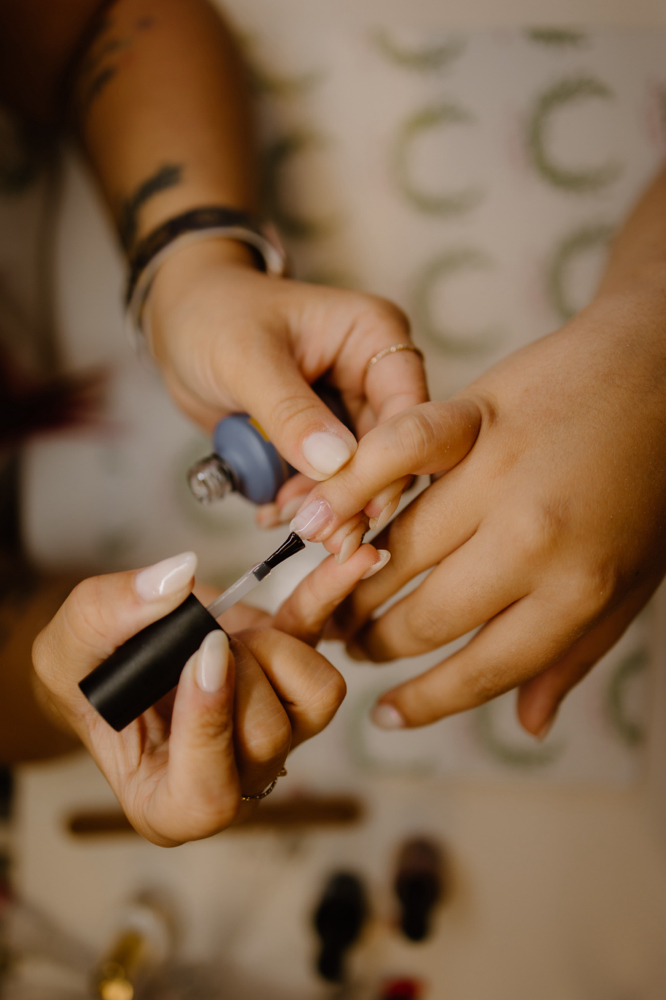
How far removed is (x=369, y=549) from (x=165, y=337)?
35 centimetres

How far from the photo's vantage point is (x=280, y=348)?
540 millimetres

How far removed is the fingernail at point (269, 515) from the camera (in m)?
0.62

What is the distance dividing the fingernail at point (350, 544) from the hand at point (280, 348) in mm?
A: 57

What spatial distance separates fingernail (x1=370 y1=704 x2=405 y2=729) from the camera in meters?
0.63

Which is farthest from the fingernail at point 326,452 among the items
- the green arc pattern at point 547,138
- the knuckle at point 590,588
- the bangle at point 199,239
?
the green arc pattern at point 547,138

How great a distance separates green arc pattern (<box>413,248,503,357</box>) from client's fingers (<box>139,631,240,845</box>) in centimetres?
61

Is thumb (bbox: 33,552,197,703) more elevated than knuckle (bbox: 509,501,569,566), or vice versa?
thumb (bbox: 33,552,197,703)

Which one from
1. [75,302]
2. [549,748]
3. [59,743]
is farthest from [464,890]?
[75,302]

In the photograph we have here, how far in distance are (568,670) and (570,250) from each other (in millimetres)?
616

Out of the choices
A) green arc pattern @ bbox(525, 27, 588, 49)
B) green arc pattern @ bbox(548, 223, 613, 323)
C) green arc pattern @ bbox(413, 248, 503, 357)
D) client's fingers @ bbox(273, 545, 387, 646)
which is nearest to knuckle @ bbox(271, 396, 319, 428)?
client's fingers @ bbox(273, 545, 387, 646)

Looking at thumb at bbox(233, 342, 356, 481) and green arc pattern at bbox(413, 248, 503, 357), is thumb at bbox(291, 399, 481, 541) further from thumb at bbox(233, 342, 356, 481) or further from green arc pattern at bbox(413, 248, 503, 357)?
green arc pattern at bbox(413, 248, 503, 357)

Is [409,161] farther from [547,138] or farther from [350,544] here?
[350,544]

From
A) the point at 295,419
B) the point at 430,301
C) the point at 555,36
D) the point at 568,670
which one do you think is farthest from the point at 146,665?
the point at 555,36

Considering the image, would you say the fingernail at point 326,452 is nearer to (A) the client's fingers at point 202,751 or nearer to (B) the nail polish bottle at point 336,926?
(A) the client's fingers at point 202,751
